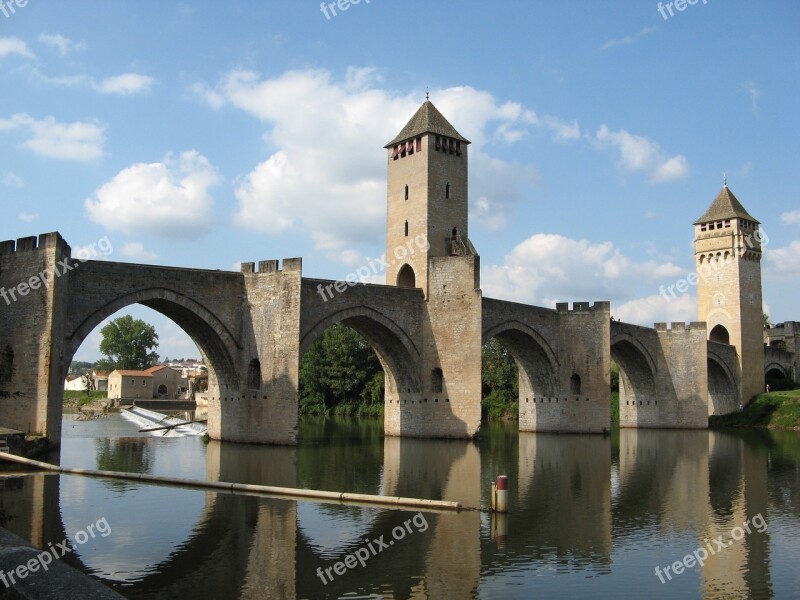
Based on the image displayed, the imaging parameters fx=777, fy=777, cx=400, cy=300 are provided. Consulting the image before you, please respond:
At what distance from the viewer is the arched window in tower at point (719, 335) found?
47.7 m

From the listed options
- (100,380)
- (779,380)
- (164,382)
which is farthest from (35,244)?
(100,380)

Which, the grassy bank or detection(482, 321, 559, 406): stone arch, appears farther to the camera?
the grassy bank

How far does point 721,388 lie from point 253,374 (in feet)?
104

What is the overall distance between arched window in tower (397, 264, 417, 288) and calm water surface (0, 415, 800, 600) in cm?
1125

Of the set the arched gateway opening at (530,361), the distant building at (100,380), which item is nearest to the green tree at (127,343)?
the distant building at (100,380)

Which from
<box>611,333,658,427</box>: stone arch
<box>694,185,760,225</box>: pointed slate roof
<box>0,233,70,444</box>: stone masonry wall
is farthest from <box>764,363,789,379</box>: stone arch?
<box>0,233,70,444</box>: stone masonry wall

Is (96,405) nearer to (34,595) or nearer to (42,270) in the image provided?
(42,270)

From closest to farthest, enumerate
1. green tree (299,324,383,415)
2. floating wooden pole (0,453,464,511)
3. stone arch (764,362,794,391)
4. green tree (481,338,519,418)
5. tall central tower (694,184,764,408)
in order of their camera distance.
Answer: floating wooden pole (0,453,464,511)
tall central tower (694,184,764,408)
green tree (481,338,519,418)
green tree (299,324,383,415)
stone arch (764,362,794,391)

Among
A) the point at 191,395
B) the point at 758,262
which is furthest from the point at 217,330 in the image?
the point at 191,395

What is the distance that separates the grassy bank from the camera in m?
41.4

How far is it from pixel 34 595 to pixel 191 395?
238ft

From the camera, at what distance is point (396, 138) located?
33.2 meters

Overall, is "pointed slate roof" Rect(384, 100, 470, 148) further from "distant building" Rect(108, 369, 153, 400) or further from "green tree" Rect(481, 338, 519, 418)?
"distant building" Rect(108, 369, 153, 400)

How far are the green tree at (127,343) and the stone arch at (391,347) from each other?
61.9m
